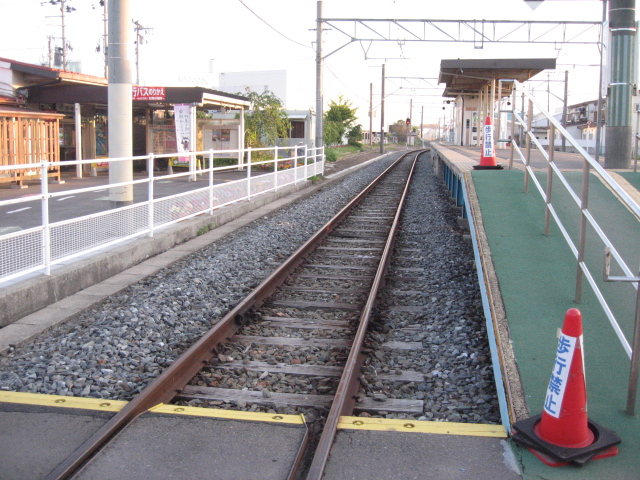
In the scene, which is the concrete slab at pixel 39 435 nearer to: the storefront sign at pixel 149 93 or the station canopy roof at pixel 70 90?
the station canopy roof at pixel 70 90

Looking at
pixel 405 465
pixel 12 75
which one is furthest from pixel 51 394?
pixel 12 75

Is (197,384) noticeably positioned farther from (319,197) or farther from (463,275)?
(319,197)

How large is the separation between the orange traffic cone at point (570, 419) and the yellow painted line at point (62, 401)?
8.37 feet

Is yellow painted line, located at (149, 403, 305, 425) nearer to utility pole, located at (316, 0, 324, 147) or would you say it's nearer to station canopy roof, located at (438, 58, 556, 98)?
utility pole, located at (316, 0, 324, 147)

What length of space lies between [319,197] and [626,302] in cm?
1303

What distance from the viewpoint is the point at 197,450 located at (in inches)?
142

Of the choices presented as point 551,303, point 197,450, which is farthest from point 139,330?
point 551,303

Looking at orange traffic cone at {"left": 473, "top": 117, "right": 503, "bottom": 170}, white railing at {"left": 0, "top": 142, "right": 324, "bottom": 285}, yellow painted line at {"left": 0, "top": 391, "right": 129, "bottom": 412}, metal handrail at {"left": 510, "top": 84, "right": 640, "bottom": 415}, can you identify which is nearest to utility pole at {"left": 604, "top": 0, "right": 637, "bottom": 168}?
orange traffic cone at {"left": 473, "top": 117, "right": 503, "bottom": 170}

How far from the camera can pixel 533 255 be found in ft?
21.7

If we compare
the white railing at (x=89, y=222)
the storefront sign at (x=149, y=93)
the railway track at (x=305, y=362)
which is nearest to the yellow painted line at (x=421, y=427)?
the railway track at (x=305, y=362)

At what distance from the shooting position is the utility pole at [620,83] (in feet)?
37.0

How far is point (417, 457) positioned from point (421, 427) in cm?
39

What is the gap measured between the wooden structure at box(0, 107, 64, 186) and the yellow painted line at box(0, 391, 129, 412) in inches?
460

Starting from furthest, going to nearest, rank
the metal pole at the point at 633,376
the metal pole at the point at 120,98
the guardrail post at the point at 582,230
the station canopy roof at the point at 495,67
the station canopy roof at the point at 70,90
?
the station canopy roof at the point at 495,67 < the station canopy roof at the point at 70,90 < the metal pole at the point at 120,98 < the guardrail post at the point at 582,230 < the metal pole at the point at 633,376
